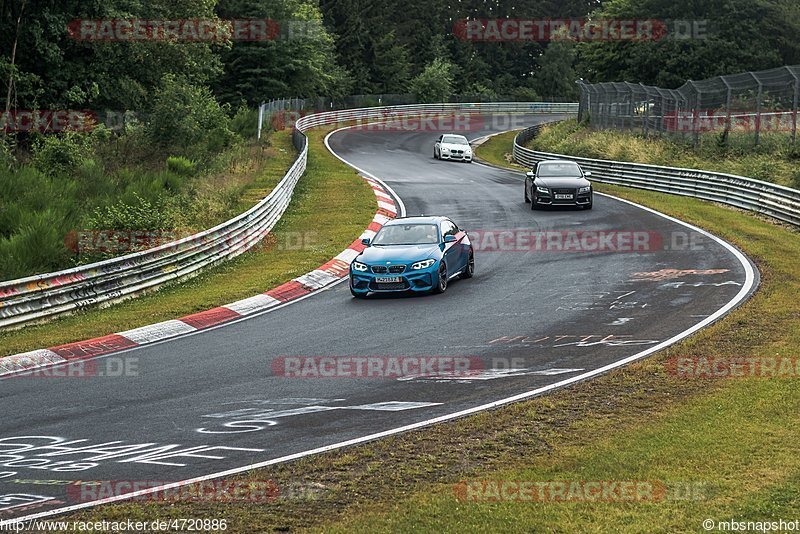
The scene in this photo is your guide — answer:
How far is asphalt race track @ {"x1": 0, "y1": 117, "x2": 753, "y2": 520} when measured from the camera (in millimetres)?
9539

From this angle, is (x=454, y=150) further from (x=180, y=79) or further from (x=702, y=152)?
(x=702, y=152)

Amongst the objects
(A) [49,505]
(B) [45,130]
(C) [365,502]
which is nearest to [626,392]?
(C) [365,502]

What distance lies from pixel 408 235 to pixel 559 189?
10.7m

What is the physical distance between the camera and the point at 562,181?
29531mm

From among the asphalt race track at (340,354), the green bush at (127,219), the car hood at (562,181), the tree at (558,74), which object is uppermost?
the tree at (558,74)

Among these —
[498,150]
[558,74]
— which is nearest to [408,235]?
[498,150]

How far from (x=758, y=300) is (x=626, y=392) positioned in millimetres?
5939

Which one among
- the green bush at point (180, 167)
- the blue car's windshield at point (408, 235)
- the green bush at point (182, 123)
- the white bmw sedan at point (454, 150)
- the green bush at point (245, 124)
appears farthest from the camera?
the green bush at point (245, 124)

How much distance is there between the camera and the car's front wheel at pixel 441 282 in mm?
18344

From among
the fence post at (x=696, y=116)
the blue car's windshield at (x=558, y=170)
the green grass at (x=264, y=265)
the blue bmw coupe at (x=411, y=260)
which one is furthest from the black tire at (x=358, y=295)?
the fence post at (x=696, y=116)

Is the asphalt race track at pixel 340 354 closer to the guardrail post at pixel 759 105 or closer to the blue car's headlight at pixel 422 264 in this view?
the blue car's headlight at pixel 422 264

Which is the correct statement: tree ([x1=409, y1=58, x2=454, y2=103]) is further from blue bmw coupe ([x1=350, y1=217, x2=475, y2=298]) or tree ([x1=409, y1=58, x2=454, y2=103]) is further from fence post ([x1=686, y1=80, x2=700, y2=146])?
blue bmw coupe ([x1=350, y1=217, x2=475, y2=298])

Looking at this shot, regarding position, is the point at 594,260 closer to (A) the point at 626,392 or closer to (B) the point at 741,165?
(A) the point at 626,392

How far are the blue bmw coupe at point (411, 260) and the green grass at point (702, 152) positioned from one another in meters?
12.7
